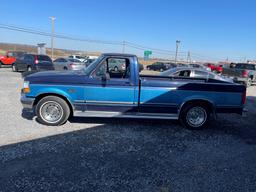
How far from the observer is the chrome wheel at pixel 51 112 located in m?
5.23

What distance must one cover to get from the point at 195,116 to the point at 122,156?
269 centimetres

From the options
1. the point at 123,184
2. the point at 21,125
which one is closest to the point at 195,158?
the point at 123,184

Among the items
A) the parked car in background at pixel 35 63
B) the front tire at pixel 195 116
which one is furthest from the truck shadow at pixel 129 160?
the parked car in background at pixel 35 63

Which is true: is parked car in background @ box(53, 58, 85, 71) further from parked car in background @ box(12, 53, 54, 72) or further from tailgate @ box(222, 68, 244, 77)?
tailgate @ box(222, 68, 244, 77)

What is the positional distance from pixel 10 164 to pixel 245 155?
4539mm

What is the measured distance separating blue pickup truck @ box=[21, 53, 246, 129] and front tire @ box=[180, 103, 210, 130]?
0.03 m

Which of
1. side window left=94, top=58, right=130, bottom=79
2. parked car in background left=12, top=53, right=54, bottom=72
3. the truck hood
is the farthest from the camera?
parked car in background left=12, top=53, right=54, bottom=72

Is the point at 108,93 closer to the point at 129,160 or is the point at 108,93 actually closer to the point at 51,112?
the point at 51,112

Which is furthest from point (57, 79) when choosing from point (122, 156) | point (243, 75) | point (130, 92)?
point (243, 75)

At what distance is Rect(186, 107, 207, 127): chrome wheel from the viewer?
18.5 ft

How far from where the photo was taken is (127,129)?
17.7ft

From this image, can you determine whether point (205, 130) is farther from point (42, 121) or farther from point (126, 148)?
point (42, 121)

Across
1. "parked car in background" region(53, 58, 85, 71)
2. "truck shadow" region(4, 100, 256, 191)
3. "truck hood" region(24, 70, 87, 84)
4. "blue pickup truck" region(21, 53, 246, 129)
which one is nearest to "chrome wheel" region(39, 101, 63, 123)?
"blue pickup truck" region(21, 53, 246, 129)

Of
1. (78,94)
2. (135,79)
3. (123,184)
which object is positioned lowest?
(123,184)
